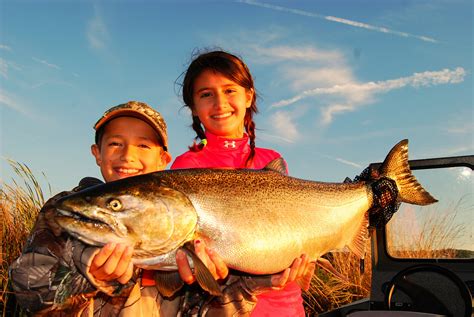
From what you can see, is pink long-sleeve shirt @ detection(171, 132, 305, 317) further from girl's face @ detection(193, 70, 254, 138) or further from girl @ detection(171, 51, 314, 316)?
girl's face @ detection(193, 70, 254, 138)

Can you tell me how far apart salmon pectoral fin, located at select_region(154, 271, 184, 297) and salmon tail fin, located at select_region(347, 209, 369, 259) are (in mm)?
1285

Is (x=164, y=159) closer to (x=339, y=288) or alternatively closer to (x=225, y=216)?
(x=225, y=216)

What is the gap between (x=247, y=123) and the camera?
491cm

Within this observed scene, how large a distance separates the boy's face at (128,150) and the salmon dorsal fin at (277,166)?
105 centimetres

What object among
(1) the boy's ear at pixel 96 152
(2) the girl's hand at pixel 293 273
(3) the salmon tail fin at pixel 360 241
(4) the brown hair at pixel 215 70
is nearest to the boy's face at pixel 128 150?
(1) the boy's ear at pixel 96 152

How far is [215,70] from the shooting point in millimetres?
4367

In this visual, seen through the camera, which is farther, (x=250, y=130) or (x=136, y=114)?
(x=250, y=130)

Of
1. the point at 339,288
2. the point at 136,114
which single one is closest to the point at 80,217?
Answer: the point at 136,114

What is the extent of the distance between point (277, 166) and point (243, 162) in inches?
33.0

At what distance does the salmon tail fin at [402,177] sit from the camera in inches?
166

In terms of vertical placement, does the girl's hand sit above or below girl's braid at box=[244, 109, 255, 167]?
below

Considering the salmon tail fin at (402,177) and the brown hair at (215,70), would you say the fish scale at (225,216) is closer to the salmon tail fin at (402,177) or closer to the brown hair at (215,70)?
the salmon tail fin at (402,177)

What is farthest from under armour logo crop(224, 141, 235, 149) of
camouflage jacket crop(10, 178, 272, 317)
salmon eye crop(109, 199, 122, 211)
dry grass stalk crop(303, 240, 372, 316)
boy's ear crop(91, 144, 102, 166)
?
dry grass stalk crop(303, 240, 372, 316)

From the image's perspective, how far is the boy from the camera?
2983 millimetres
